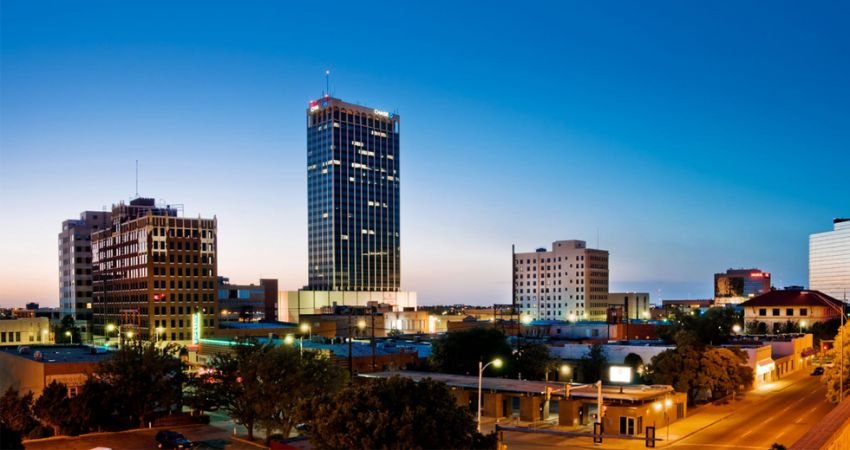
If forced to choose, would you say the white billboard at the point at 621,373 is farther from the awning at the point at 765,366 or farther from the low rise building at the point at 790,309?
the low rise building at the point at 790,309

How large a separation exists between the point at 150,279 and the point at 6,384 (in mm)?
77852

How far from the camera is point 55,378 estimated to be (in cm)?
6488

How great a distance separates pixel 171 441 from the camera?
169ft

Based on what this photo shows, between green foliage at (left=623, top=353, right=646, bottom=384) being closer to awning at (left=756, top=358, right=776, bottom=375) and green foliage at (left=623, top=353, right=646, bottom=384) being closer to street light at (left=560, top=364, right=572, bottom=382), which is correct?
street light at (left=560, top=364, right=572, bottom=382)

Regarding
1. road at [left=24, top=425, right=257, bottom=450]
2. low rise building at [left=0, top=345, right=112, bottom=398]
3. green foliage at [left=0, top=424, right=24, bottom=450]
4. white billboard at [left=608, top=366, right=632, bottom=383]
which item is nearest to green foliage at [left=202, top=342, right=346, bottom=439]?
road at [left=24, top=425, right=257, bottom=450]

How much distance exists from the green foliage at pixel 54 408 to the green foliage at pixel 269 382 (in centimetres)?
1105

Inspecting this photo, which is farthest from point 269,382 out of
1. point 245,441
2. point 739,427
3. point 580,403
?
point 739,427

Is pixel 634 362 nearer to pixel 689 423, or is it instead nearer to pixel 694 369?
pixel 694 369

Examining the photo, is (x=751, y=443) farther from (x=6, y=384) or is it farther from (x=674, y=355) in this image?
(x=6, y=384)

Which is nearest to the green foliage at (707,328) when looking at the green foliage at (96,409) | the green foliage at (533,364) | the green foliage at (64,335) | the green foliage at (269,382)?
the green foliage at (533,364)

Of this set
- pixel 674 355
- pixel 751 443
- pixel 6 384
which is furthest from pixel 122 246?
pixel 751 443

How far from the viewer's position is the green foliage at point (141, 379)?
2316 inches

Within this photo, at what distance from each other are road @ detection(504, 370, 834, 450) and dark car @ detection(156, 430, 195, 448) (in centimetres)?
2300

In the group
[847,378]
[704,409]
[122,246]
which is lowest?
[704,409]
